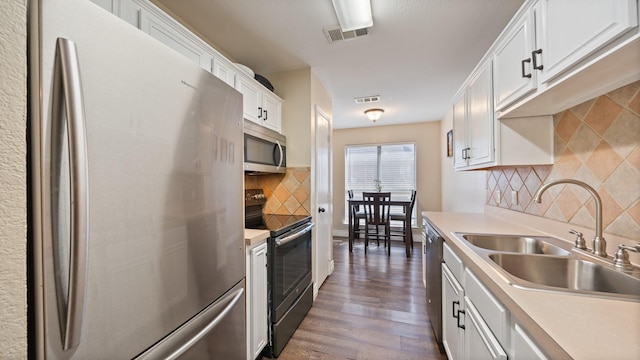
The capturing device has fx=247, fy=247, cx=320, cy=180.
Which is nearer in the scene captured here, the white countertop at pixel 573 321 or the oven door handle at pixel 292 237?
the white countertop at pixel 573 321

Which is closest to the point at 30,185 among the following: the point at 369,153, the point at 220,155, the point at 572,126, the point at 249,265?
the point at 220,155

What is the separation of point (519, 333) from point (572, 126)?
1283mm

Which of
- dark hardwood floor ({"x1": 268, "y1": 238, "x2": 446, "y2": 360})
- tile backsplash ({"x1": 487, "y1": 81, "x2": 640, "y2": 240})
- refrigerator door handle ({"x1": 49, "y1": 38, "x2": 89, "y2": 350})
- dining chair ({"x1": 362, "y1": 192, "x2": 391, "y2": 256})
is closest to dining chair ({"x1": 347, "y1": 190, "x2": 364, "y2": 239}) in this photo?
dining chair ({"x1": 362, "y1": 192, "x2": 391, "y2": 256})

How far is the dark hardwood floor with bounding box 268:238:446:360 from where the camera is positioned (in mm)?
1768

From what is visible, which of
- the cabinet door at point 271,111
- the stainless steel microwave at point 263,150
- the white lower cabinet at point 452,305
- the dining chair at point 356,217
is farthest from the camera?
the dining chair at point 356,217

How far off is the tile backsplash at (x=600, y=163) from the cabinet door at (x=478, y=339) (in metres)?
0.73

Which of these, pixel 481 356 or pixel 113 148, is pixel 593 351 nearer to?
pixel 481 356

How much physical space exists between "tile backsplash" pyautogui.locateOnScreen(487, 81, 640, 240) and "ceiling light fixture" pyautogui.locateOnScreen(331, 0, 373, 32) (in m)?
1.34

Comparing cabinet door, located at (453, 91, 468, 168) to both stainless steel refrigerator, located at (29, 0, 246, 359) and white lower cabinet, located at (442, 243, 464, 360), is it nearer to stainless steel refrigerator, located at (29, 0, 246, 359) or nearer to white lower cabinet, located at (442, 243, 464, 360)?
white lower cabinet, located at (442, 243, 464, 360)

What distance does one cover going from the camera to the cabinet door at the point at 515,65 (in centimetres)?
120

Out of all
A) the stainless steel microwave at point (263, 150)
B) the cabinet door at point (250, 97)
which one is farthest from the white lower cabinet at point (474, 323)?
the cabinet door at point (250, 97)

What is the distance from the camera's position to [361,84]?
9.72 feet

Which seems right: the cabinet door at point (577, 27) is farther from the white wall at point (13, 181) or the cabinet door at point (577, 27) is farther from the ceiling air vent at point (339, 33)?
the white wall at point (13, 181)

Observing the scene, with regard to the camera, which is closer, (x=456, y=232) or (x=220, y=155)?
(x=220, y=155)
